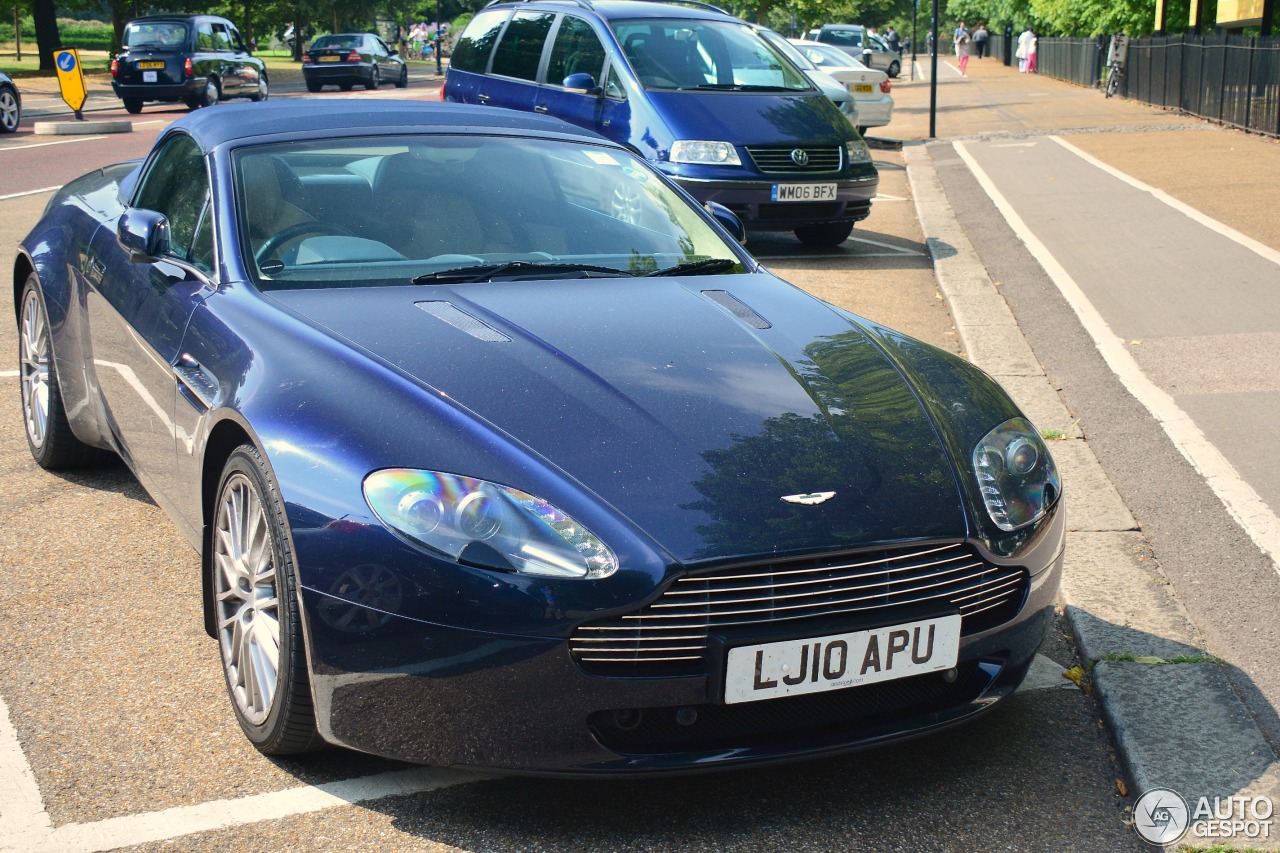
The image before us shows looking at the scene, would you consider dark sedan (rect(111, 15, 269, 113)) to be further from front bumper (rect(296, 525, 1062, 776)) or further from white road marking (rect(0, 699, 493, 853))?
front bumper (rect(296, 525, 1062, 776))

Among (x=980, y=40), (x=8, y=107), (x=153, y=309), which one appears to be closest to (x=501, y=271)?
(x=153, y=309)

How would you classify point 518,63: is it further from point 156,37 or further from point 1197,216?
point 156,37

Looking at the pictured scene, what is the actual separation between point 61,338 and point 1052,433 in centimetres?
391

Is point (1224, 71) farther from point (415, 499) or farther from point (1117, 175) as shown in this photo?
point (415, 499)

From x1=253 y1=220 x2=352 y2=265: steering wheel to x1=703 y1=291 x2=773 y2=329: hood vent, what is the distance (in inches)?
41.7

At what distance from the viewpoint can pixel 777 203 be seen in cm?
1048

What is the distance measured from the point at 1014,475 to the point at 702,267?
1.39 meters

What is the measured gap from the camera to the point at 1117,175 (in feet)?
52.1

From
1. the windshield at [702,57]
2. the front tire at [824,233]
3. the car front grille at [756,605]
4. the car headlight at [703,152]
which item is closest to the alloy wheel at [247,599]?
the car front grille at [756,605]

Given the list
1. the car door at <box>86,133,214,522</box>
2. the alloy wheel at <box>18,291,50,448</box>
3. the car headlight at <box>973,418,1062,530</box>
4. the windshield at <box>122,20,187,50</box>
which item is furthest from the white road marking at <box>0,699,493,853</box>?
the windshield at <box>122,20,187,50</box>

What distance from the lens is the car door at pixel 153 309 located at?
3.87 metres

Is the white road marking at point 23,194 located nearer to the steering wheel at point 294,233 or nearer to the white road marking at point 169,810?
the steering wheel at point 294,233

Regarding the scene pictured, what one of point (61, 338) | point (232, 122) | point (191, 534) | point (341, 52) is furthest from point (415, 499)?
point (341, 52)

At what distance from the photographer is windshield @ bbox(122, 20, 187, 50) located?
27.6 metres
